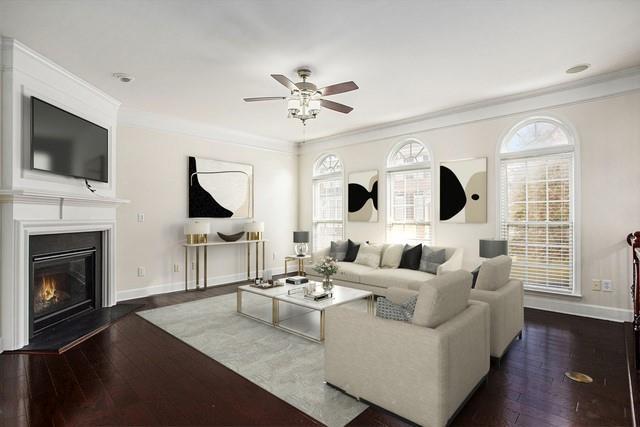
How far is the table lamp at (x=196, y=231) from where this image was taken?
566cm

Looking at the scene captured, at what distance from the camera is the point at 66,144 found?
3902 millimetres

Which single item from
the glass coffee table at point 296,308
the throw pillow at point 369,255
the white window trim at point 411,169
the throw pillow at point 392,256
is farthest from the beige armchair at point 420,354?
the white window trim at point 411,169

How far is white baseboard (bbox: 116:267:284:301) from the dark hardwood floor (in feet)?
5.76

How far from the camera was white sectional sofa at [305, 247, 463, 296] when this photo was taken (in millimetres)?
4770

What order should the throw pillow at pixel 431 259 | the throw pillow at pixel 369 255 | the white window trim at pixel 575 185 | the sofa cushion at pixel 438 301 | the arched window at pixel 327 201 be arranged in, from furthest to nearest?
the arched window at pixel 327 201 < the throw pillow at pixel 369 255 < the throw pillow at pixel 431 259 < the white window trim at pixel 575 185 < the sofa cushion at pixel 438 301

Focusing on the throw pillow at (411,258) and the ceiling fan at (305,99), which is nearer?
the ceiling fan at (305,99)

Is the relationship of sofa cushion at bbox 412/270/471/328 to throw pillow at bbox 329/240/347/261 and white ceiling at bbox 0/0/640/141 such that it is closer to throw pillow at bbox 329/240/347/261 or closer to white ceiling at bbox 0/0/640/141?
white ceiling at bbox 0/0/640/141

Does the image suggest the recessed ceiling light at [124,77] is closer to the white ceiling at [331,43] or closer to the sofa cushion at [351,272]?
the white ceiling at [331,43]

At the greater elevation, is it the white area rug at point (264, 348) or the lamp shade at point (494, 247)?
the lamp shade at point (494, 247)

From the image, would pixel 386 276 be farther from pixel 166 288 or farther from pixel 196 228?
pixel 166 288

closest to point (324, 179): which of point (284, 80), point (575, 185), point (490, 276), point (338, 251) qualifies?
point (338, 251)

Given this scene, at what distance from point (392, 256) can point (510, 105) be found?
2.80 metres

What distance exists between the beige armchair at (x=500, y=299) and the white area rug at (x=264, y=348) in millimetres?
1419

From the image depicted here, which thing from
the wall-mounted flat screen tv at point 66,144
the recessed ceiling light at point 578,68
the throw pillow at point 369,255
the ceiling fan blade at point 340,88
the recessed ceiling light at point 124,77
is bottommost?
the throw pillow at point 369,255
